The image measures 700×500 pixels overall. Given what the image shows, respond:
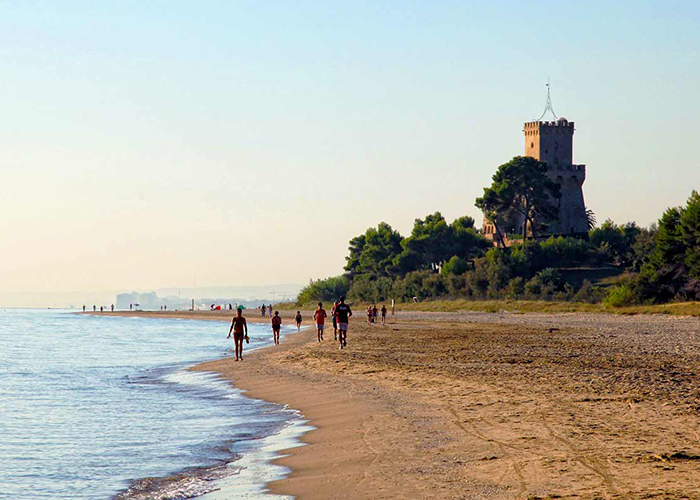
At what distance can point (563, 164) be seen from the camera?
115625 millimetres

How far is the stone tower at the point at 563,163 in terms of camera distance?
4476 inches

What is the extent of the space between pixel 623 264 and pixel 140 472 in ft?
269

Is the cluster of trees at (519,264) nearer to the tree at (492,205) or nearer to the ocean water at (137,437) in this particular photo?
the tree at (492,205)

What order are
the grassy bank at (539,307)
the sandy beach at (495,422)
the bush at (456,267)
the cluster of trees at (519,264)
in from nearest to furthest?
the sandy beach at (495,422), the grassy bank at (539,307), the cluster of trees at (519,264), the bush at (456,267)

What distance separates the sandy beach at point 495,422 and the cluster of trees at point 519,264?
107ft

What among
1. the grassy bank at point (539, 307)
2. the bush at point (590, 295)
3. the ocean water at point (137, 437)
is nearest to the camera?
the ocean water at point (137, 437)

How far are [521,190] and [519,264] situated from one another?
1452 centimetres

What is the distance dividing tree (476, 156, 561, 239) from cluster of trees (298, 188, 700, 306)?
4.86m

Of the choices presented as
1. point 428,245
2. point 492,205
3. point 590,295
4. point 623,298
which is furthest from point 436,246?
point 623,298

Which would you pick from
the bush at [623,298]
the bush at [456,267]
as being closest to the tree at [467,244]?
the bush at [456,267]

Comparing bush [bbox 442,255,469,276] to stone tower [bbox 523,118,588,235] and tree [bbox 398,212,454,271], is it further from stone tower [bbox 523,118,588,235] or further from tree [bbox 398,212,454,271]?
stone tower [bbox 523,118,588,235]

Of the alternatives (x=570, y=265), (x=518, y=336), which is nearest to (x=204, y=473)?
(x=518, y=336)

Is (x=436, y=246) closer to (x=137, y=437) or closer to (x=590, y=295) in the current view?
(x=590, y=295)

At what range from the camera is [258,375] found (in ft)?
80.4
